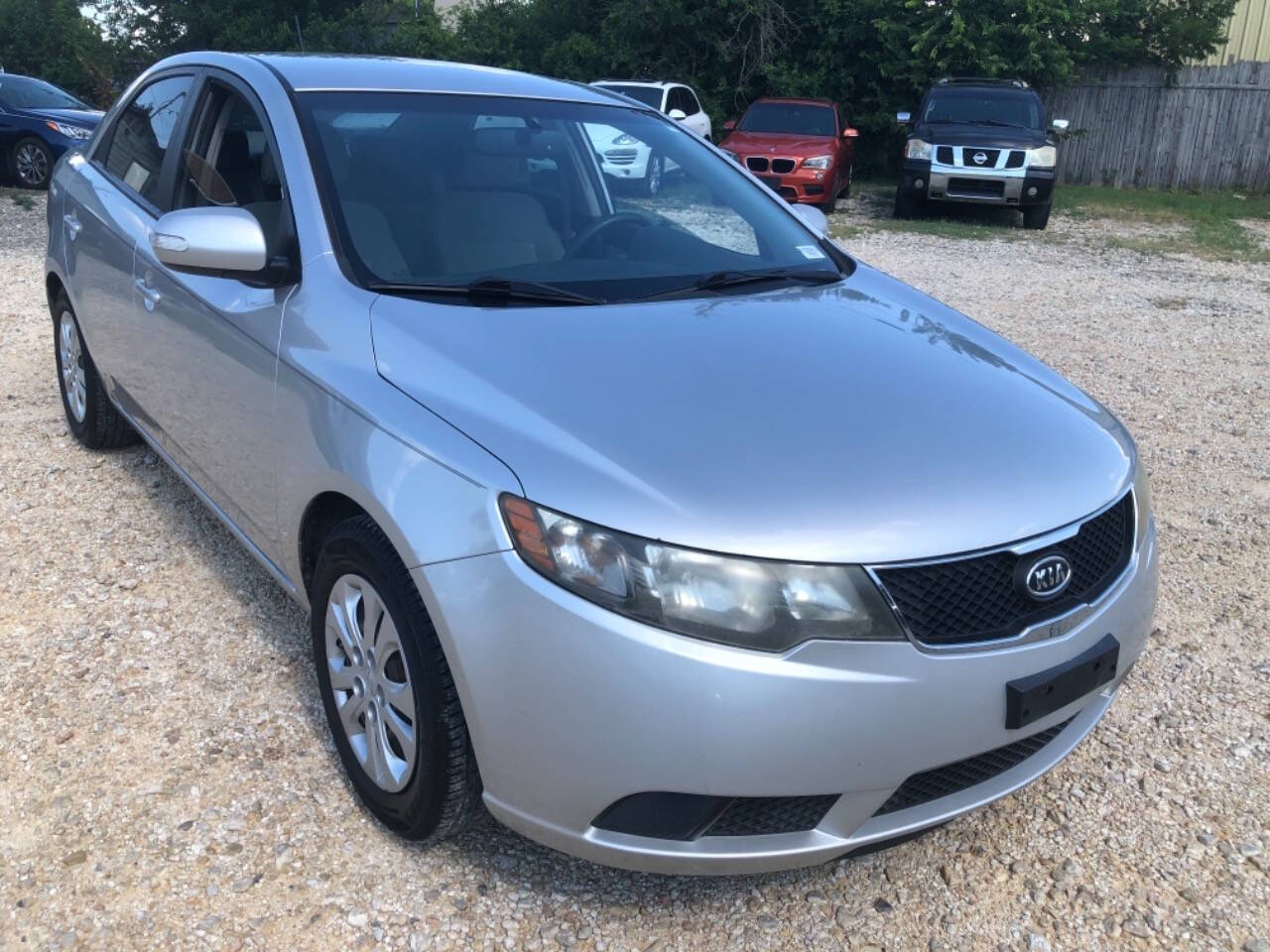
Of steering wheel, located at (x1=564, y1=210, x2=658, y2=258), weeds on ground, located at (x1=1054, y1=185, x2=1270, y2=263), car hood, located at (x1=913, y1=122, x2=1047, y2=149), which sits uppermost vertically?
steering wheel, located at (x1=564, y1=210, x2=658, y2=258)

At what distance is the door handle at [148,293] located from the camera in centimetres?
346

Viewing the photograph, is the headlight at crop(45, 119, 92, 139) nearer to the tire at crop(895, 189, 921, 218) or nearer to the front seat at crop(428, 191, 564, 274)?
the tire at crop(895, 189, 921, 218)

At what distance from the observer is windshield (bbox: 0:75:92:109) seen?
540 inches

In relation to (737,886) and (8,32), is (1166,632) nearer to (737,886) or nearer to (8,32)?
(737,886)

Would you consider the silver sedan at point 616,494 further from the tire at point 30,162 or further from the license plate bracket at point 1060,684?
the tire at point 30,162

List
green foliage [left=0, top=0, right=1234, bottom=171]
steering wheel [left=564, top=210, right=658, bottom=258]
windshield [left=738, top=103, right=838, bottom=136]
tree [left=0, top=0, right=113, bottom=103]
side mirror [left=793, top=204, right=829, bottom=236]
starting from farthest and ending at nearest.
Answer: tree [left=0, top=0, right=113, bottom=103], green foliage [left=0, top=0, right=1234, bottom=171], windshield [left=738, top=103, right=838, bottom=136], side mirror [left=793, top=204, right=829, bottom=236], steering wheel [left=564, top=210, right=658, bottom=258]

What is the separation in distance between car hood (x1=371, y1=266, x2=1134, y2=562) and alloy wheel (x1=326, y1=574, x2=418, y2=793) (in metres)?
0.49

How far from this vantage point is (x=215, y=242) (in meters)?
2.71

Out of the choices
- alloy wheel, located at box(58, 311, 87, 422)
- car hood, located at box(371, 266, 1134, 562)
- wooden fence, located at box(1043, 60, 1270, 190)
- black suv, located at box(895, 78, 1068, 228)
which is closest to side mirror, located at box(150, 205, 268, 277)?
car hood, located at box(371, 266, 1134, 562)

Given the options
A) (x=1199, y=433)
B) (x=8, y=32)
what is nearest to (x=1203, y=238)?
(x=1199, y=433)

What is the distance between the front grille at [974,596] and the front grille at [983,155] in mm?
12574

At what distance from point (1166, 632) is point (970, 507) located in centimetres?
191

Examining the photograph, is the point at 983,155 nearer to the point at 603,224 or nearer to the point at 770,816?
the point at 603,224

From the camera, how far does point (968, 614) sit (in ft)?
6.74
